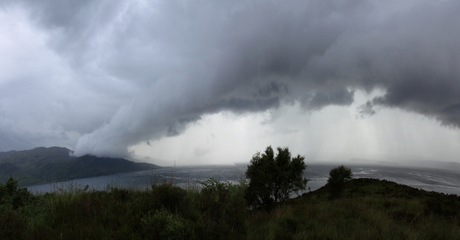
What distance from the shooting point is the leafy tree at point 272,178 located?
9.67 m

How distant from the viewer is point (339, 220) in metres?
5.90

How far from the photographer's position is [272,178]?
1016cm

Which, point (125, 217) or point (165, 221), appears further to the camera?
point (125, 217)

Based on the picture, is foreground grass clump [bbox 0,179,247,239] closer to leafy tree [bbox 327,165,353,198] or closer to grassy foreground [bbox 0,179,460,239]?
grassy foreground [bbox 0,179,460,239]

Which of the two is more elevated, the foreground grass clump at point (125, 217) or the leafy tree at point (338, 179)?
the foreground grass clump at point (125, 217)

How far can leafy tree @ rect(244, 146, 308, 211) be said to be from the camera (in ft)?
31.7

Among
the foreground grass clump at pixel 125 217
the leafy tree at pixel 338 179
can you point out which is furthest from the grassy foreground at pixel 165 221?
the leafy tree at pixel 338 179

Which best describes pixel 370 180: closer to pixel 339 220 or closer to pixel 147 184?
pixel 339 220

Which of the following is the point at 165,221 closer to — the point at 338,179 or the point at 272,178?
the point at 272,178

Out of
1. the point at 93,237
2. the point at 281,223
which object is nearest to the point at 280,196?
the point at 281,223

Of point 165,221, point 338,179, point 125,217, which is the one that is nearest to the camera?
point 165,221

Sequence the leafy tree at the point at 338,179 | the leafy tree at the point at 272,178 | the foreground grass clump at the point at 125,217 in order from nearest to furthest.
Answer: the foreground grass clump at the point at 125,217
the leafy tree at the point at 272,178
the leafy tree at the point at 338,179

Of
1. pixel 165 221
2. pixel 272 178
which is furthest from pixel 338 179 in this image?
pixel 165 221

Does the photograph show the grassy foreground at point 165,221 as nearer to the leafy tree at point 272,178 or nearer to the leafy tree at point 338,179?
the leafy tree at point 272,178
